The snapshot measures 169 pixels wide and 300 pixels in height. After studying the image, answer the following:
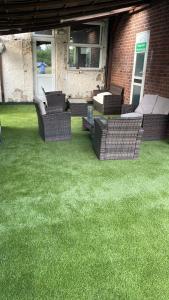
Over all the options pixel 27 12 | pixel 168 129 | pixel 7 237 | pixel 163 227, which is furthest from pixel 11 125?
pixel 163 227

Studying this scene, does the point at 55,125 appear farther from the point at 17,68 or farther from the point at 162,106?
the point at 17,68

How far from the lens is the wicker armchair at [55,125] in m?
4.10

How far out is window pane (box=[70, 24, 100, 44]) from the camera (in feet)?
25.2

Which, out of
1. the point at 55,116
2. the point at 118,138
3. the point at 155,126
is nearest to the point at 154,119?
the point at 155,126

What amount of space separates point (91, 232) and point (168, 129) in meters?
3.21

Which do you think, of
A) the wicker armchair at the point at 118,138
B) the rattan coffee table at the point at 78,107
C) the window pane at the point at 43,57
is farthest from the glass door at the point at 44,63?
the wicker armchair at the point at 118,138

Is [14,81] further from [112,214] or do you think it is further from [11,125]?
[112,214]

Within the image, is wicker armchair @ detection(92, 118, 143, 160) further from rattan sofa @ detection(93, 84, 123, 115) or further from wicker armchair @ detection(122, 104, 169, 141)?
rattan sofa @ detection(93, 84, 123, 115)

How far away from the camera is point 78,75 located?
8125 mm

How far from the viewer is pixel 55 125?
166 inches

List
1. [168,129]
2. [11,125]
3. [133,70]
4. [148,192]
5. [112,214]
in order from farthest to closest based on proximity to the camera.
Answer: [133,70], [11,125], [168,129], [148,192], [112,214]

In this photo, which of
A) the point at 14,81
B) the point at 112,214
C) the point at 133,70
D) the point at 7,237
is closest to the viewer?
the point at 7,237

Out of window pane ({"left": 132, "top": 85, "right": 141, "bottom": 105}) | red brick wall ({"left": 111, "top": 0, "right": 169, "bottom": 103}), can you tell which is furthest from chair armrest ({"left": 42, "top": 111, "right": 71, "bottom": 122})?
window pane ({"left": 132, "top": 85, "right": 141, "bottom": 105})

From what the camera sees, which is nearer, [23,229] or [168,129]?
[23,229]
